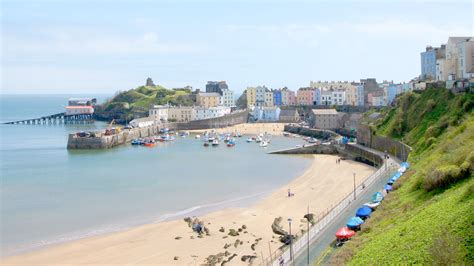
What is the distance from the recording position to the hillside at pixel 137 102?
92.2 meters

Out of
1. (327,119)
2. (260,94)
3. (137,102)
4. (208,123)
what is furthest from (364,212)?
(137,102)

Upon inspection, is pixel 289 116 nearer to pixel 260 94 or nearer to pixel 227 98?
pixel 260 94

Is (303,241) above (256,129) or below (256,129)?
below

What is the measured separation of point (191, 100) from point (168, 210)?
69932 mm

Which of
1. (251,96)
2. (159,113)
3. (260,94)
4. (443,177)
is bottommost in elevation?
(443,177)

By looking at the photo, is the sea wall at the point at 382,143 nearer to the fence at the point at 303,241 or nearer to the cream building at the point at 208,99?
the fence at the point at 303,241

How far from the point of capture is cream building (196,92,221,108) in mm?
93375

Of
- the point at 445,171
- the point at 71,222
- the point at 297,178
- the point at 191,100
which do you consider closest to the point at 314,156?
the point at 297,178

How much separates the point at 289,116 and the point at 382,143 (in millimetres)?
43005

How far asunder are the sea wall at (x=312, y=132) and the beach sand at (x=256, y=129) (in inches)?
55.3

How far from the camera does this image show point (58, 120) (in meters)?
102

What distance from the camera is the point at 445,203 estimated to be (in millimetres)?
12938

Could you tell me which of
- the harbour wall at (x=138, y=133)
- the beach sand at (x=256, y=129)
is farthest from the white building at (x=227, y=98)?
the beach sand at (x=256, y=129)

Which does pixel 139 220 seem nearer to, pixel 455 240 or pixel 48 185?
pixel 48 185
